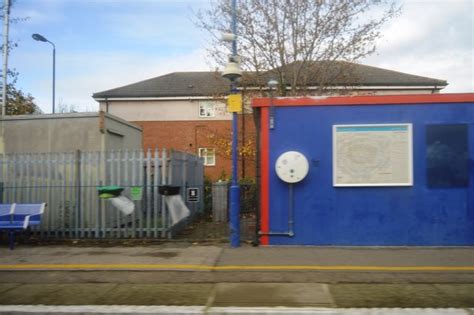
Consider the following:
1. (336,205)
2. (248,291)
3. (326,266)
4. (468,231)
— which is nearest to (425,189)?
(468,231)

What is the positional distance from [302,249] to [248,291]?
114 inches

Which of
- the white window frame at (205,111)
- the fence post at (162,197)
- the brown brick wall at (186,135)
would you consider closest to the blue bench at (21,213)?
the fence post at (162,197)

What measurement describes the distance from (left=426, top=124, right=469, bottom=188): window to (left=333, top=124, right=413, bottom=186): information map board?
40 centimetres

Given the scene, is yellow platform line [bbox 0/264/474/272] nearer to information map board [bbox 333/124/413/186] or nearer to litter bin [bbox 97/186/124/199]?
information map board [bbox 333/124/413/186]

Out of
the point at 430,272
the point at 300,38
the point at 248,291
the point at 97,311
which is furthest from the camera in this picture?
the point at 300,38

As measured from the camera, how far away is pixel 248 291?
20.8 ft

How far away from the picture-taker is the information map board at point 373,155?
918cm

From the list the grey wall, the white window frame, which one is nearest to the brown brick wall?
the white window frame

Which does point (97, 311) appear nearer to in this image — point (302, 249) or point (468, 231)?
point (302, 249)

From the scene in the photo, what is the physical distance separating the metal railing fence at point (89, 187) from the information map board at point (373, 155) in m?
3.93

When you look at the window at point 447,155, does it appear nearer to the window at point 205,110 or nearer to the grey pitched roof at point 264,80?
the grey pitched roof at point 264,80

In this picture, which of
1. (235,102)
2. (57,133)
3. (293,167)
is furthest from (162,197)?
(57,133)

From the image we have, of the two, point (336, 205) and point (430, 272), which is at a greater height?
point (336, 205)

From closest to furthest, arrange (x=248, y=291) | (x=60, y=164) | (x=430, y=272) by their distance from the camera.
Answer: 1. (x=248, y=291)
2. (x=430, y=272)
3. (x=60, y=164)
